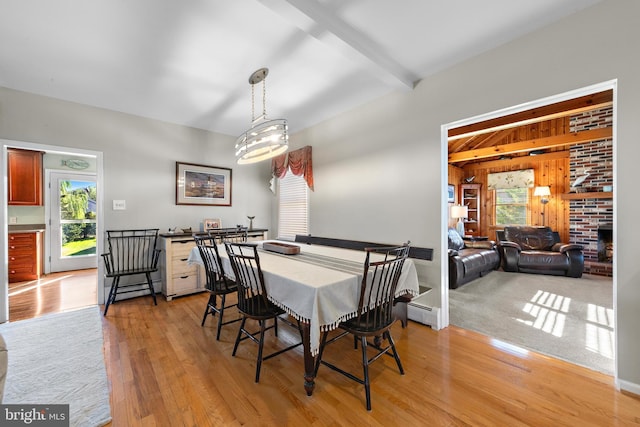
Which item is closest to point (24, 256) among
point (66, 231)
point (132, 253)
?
point (66, 231)

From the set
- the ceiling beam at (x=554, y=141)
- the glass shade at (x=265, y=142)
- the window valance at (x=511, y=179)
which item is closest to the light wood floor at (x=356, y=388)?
the glass shade at (x=265, y=142)

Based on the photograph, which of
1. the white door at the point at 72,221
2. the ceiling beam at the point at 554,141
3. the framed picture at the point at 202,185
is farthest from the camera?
the white door at the point at 72,221

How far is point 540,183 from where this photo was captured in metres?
6.39

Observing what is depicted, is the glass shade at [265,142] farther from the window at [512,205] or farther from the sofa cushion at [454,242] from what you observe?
the window at [512,205]

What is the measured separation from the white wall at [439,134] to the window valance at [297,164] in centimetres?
12

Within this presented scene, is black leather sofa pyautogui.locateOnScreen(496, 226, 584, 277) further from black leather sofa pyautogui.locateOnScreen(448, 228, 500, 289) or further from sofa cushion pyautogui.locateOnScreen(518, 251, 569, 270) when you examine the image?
black leather sofa pyautogui.locateOnScreen(448, 228, 500, 289)

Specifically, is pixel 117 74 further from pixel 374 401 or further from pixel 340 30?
pixel 374 401

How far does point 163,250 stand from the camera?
144 inches

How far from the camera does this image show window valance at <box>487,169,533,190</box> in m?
6.55

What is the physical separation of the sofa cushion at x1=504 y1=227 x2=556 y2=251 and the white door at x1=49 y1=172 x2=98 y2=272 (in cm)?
856

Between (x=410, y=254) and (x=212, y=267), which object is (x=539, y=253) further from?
(x=212, y=267)

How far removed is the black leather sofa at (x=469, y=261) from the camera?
3.95 metres

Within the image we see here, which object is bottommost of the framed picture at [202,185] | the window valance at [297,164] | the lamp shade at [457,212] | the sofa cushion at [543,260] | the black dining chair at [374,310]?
the sofa cushion at [543,260]

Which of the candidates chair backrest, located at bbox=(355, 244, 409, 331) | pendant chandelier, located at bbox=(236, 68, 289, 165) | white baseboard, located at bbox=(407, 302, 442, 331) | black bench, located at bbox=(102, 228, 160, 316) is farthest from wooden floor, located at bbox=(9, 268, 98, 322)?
white baseboard, located at bbox=(407, 302, 442, 331)
